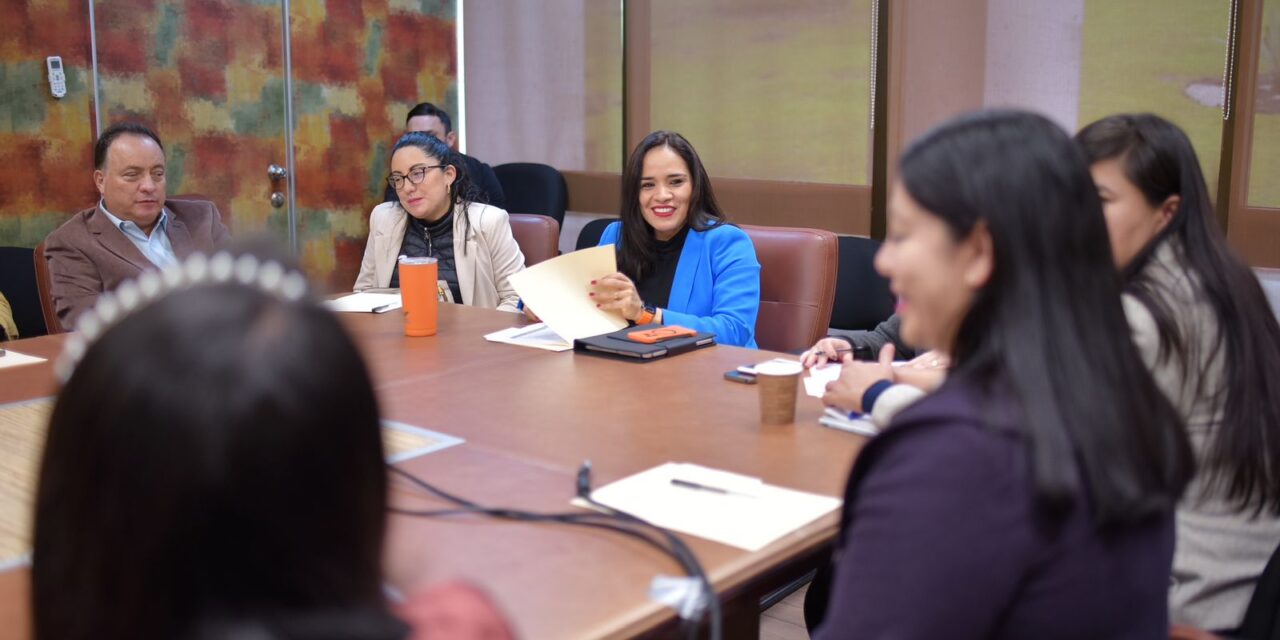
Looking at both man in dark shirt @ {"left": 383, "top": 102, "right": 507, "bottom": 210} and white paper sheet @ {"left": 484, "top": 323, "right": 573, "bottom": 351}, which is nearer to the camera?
white paper sheet @ {"left": 484, "top": 323, "right": 573, "bottom": 351}

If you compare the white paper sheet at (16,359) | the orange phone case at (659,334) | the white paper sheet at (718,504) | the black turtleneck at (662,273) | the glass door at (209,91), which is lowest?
the white paper sheet at (718,504)

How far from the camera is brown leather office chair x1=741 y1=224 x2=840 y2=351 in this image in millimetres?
2916

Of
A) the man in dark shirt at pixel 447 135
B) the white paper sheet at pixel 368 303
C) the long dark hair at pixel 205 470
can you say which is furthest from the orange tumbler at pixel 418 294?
the man in dark shirt at pixel 447 135

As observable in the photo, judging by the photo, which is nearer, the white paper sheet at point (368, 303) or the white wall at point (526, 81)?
the white paper sheet at point (368, 303)

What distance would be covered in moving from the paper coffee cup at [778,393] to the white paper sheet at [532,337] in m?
0.73

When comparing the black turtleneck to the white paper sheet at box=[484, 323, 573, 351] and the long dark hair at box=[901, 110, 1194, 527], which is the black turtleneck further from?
the long dark hair at box=[901, 110, 1194, 527]

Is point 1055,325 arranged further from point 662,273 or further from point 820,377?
point 662,273

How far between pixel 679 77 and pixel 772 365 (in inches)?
143

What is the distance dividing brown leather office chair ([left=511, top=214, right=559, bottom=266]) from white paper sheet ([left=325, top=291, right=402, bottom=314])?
0.57 meters

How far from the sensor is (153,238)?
133 inches

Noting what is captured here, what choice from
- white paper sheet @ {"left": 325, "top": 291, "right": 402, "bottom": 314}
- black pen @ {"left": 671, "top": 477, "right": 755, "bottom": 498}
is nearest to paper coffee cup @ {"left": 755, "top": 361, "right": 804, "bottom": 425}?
black pen @ {"left": 671, "top": 477, "right": 755, "bottom": 498}

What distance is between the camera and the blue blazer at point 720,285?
2.79 meters

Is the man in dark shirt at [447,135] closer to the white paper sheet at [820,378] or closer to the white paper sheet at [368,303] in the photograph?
the white paper sheet at [368,303]

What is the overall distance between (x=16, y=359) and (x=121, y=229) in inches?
40.2
